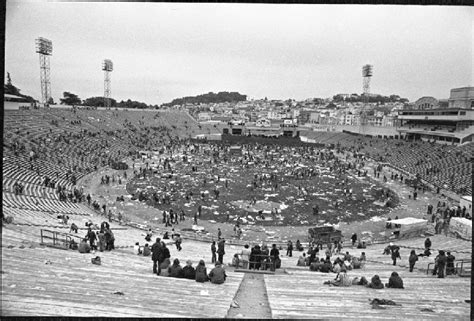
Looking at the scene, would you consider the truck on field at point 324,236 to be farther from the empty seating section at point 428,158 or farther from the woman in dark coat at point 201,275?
the empty seating section at point 428,158

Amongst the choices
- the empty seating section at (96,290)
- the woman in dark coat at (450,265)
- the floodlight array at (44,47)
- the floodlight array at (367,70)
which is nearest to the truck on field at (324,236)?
the woman in dark coat at (450,265)

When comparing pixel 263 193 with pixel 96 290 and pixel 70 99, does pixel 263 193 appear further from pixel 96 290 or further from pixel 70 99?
pixel 70 99

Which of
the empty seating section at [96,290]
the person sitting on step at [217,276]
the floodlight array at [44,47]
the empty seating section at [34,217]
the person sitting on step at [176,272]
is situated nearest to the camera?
the empty seating section at [96,290]

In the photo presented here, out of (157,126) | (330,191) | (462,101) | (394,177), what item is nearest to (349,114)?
(462,101)

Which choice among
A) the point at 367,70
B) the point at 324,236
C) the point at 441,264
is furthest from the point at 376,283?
the point at 367,70

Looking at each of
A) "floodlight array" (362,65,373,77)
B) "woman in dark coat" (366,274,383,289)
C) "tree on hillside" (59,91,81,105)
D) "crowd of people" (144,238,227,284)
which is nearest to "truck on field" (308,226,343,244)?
"woman in dark coat" (366,274,383,289)

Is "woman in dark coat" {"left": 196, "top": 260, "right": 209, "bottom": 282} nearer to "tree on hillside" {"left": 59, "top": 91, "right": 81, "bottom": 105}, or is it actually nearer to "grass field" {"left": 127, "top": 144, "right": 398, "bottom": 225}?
"grass field" {"left": 127, "top": 144, "right": 398, "bottom": 225}
